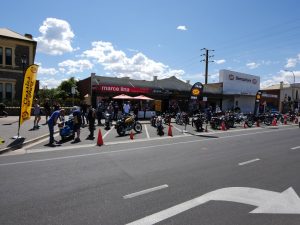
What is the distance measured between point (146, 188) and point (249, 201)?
2121 millimetres

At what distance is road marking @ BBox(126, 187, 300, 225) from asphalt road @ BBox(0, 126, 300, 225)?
0.05 ft

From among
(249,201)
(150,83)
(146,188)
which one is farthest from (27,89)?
(150,83)

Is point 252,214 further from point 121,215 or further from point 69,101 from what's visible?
point 69,101

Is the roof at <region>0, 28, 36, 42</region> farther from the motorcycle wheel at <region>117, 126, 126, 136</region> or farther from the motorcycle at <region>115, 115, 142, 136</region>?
the motorcycle wheel at <region>117, 126, 126, 136</region>

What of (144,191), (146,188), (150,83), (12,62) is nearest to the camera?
(144,191)

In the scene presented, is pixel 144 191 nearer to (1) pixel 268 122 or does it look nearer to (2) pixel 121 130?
(2) pixel 121 130

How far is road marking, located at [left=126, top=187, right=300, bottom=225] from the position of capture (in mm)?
5051

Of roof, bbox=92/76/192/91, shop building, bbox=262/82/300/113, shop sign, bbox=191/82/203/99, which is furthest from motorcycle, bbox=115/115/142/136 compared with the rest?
shop building, bbox=262/82/300/113

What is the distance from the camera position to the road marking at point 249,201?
5.05 meters

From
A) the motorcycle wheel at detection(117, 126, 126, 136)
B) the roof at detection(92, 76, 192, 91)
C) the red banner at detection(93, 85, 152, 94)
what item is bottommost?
the motorcycle wheel at detection(117, 126, 126, 136)

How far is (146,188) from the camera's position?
256 inches

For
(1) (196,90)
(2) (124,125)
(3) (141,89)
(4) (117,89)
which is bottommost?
(2) (124,125)

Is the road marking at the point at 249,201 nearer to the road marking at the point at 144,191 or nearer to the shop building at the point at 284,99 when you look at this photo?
the road marking at the point at 144,191

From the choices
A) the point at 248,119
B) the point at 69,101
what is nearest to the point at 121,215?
the point at 248,119
